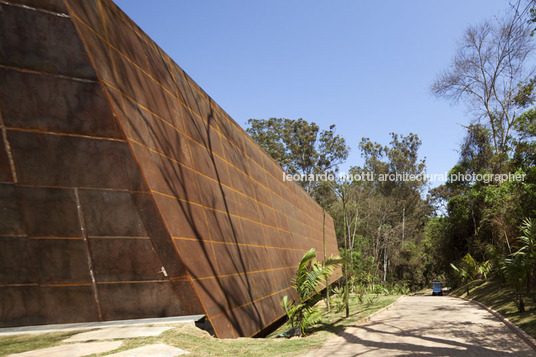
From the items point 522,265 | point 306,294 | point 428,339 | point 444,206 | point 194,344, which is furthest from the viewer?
point 444,206

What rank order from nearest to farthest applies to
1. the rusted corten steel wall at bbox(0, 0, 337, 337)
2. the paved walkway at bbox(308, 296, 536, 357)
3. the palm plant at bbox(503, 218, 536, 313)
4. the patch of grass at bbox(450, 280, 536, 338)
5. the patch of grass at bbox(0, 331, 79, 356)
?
the patch of grass at bbox(0, 331, 79, 356) < the rusted corten steel wall at bbox(0, 0, 337, 337) < the paved walkway at bbox(308, 296, 536, 357) < the patch of grass at bbox(450, 280, 536, 338) < the palm plant at bbox(503, 218, 536, 313)

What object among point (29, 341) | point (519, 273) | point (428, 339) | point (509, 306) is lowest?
point (509, 306)

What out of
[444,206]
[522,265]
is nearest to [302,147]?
[444,206]

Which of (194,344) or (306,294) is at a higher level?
(194,344)

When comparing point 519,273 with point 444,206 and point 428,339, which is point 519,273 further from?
point 444,206

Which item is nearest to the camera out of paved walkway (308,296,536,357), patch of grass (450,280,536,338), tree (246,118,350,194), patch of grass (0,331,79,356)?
patch of grass (0,331,79,356)

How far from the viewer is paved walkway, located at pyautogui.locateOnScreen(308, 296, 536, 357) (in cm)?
712

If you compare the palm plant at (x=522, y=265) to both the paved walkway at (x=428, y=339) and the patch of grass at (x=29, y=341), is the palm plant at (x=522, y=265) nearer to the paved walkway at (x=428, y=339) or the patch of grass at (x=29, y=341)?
the paved walkway at (x=428, y=339)

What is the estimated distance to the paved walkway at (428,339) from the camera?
712cm

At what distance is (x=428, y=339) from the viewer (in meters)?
8.34

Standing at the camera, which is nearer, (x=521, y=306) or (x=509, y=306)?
(x=521, y=306)

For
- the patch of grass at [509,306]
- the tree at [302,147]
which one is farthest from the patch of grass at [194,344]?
the tree at [302,147]

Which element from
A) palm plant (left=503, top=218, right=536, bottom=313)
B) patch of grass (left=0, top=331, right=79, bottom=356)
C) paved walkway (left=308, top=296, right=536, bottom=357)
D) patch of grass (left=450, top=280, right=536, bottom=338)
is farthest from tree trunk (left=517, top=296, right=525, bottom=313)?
patch of grass (left=0, top=331, right=79, bottom=356)

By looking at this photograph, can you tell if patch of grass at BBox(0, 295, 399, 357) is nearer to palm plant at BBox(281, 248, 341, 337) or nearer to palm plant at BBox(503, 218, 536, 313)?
palm plant at BBox(281, 248, 341, 337)
